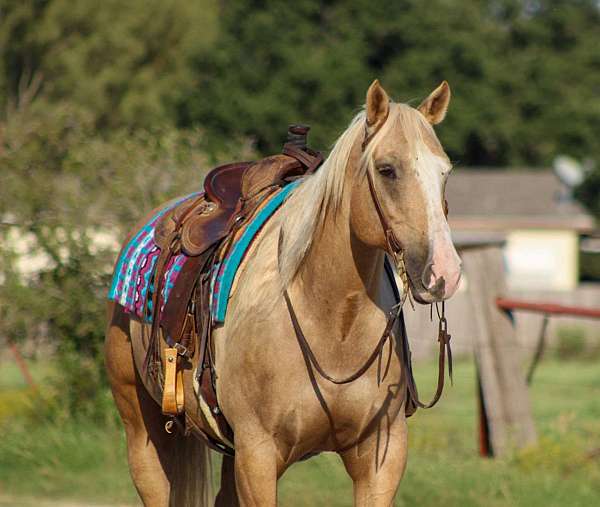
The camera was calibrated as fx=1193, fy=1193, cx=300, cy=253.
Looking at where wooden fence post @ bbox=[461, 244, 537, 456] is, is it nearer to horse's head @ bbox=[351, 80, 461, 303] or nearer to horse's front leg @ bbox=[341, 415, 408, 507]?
horse's front leg @ bbox=[341, 415, 408, 507]

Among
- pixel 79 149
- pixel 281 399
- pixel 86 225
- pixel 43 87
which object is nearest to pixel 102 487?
pixel 86 225

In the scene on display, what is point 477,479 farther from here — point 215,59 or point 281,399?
point 215,59

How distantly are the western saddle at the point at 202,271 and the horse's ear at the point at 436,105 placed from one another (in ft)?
2.70

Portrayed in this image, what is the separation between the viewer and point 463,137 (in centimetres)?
4256

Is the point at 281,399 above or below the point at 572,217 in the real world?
above

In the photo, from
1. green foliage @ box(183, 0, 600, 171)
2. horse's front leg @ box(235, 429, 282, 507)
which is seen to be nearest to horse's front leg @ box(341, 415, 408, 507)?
horse's front leg @ box(235, 429, 282, 507)

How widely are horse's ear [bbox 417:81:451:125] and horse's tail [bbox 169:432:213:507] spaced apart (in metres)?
2.33

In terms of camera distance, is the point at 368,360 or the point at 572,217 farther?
the point at 572,217

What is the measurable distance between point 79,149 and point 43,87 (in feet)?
99.4

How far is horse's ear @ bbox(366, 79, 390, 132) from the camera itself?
393 cm

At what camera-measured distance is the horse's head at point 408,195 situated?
3.66 m

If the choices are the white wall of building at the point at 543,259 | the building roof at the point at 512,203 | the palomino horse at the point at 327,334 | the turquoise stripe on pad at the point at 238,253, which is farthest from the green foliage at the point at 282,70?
the palomino horse at the point at 327,334

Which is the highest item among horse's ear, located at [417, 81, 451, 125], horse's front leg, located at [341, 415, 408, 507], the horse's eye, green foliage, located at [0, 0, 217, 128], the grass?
green foliage, located at [0, 0, 217, 128]

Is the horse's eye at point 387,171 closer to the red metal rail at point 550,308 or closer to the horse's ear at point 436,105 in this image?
the horse's ear at point 436,105
